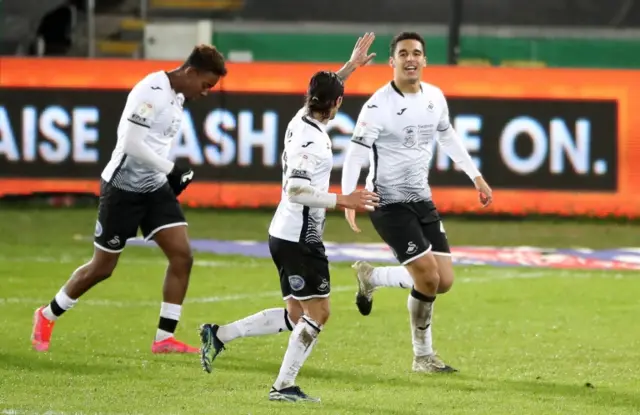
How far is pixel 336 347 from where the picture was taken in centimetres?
1077

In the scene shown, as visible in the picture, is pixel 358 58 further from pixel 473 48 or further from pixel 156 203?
pixel 473 48

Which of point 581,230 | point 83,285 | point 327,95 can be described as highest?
point 327,95

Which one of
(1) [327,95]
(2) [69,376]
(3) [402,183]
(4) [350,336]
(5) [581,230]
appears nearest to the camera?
(1) [327,95]

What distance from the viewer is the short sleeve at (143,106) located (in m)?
10.2

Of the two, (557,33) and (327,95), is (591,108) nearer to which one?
(557,33)

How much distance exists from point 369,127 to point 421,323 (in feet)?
4.39

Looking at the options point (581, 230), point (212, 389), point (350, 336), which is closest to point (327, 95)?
point (212, 389)

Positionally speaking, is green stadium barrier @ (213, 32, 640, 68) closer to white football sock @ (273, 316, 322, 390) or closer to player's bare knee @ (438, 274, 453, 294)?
player's bare knee @ (438, 274, 453, 294)

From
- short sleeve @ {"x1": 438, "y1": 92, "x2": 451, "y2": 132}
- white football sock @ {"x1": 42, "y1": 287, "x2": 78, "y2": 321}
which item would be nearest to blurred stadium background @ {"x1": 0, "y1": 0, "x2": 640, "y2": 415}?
white football sock @ {"x1": 42, "y1": 287, "x2": 78, "y2": 321}

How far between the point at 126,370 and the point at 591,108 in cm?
1137

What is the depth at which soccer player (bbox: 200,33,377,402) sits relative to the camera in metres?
8.30

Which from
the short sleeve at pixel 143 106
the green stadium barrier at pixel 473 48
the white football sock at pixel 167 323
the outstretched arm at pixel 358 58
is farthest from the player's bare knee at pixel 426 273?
the green stadium barrier at pixel 473 48

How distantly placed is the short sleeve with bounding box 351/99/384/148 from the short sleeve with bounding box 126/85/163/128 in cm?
139

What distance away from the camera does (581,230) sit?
746 inches
